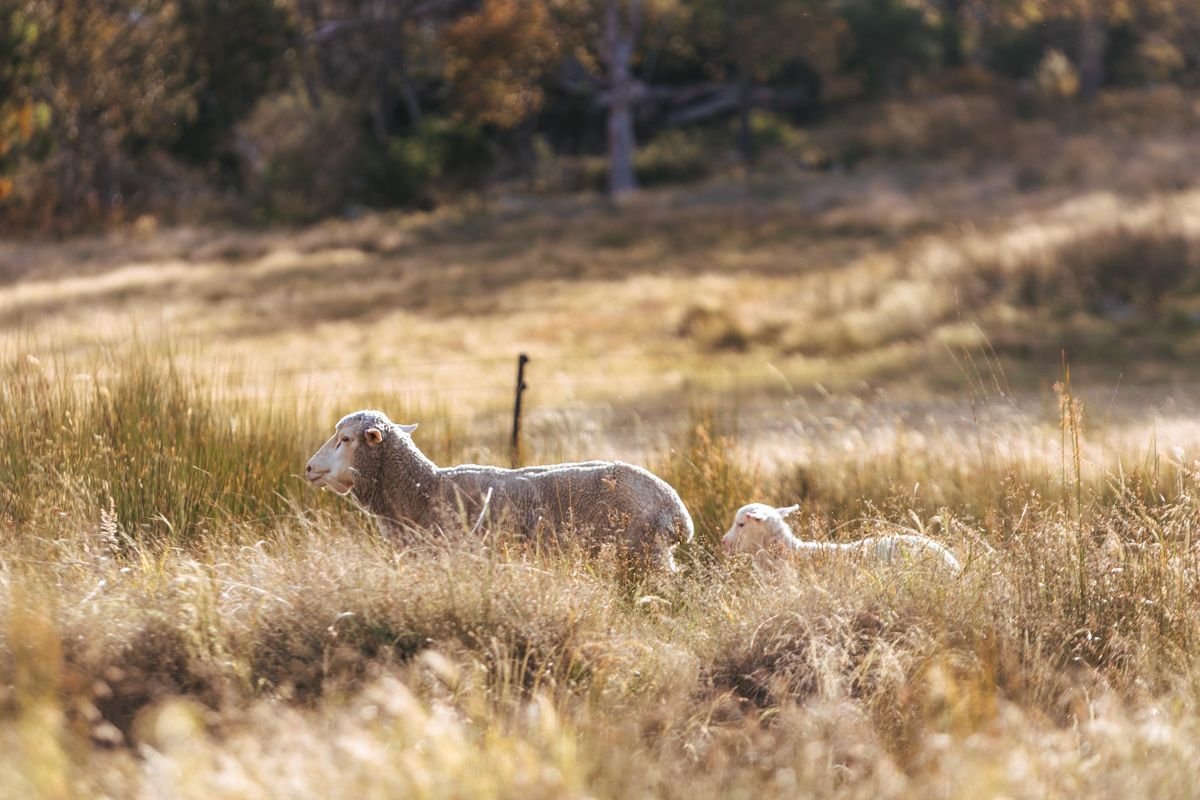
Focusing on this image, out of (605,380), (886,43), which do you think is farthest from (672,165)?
(605,380)

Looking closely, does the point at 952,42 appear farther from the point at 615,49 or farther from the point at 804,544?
the point at 804,544

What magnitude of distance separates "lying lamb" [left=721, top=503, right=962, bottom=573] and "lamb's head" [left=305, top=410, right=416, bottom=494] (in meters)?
1.58

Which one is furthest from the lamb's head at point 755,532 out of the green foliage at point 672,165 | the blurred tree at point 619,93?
the green foliage at point 672,165

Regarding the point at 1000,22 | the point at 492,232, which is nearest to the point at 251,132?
the point at 492,232

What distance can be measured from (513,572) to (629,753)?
1.20 metres

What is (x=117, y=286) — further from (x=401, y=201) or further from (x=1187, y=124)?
(x=1187, y=124)

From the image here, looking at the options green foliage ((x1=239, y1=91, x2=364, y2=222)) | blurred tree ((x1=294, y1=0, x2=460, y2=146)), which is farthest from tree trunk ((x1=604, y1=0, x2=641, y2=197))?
green foliage ((x1=239, y1=91, x2=364, y2=222))

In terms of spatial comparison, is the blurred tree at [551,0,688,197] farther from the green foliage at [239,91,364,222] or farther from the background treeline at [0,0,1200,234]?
the green foliage at [239,91,364,222]

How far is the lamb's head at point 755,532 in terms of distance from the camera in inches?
275

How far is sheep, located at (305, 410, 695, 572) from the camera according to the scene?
21.5 feet

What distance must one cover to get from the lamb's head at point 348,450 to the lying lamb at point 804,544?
158cm

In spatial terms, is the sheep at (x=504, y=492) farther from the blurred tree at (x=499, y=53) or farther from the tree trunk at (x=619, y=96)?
the blurred tree at (x=499, y=53)

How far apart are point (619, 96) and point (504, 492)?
3030 centimetres

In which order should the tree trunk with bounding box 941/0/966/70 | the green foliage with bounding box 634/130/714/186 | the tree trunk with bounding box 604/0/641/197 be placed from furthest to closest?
the tree trunk with bounding box 941/0/966/70 → the green foliage with bounding box 634/130/714/186 → the tree trunk with bounding box 604/0/641/197
